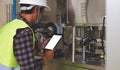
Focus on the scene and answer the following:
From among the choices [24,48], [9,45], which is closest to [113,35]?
[24,48]

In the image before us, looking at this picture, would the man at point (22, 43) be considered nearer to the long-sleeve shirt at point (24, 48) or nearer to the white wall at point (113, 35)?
the long-sleeve shirt at point (24, 48)

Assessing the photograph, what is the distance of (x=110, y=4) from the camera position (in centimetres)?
118

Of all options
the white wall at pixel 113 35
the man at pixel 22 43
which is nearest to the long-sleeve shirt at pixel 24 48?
the man at pixel 22 43

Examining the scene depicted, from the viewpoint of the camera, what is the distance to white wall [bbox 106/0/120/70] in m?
1.16

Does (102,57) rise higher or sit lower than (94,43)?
lower

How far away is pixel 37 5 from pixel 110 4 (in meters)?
0.72

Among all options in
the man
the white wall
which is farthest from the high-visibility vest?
the white wall

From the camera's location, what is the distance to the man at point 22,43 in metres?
1.50

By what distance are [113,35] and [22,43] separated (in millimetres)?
631

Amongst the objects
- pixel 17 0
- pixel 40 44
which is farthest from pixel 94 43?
pixel 17 0

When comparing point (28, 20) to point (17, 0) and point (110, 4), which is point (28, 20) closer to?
point (17, 0)

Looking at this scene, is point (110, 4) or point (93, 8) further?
point (93, 8)

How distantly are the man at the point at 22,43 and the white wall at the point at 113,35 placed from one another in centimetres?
56

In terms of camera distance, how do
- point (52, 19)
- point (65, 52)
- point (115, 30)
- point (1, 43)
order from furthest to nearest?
1. point (52, 19)
2. point (65, 52)
3. point (1, 43)
4. point (115, 30)
